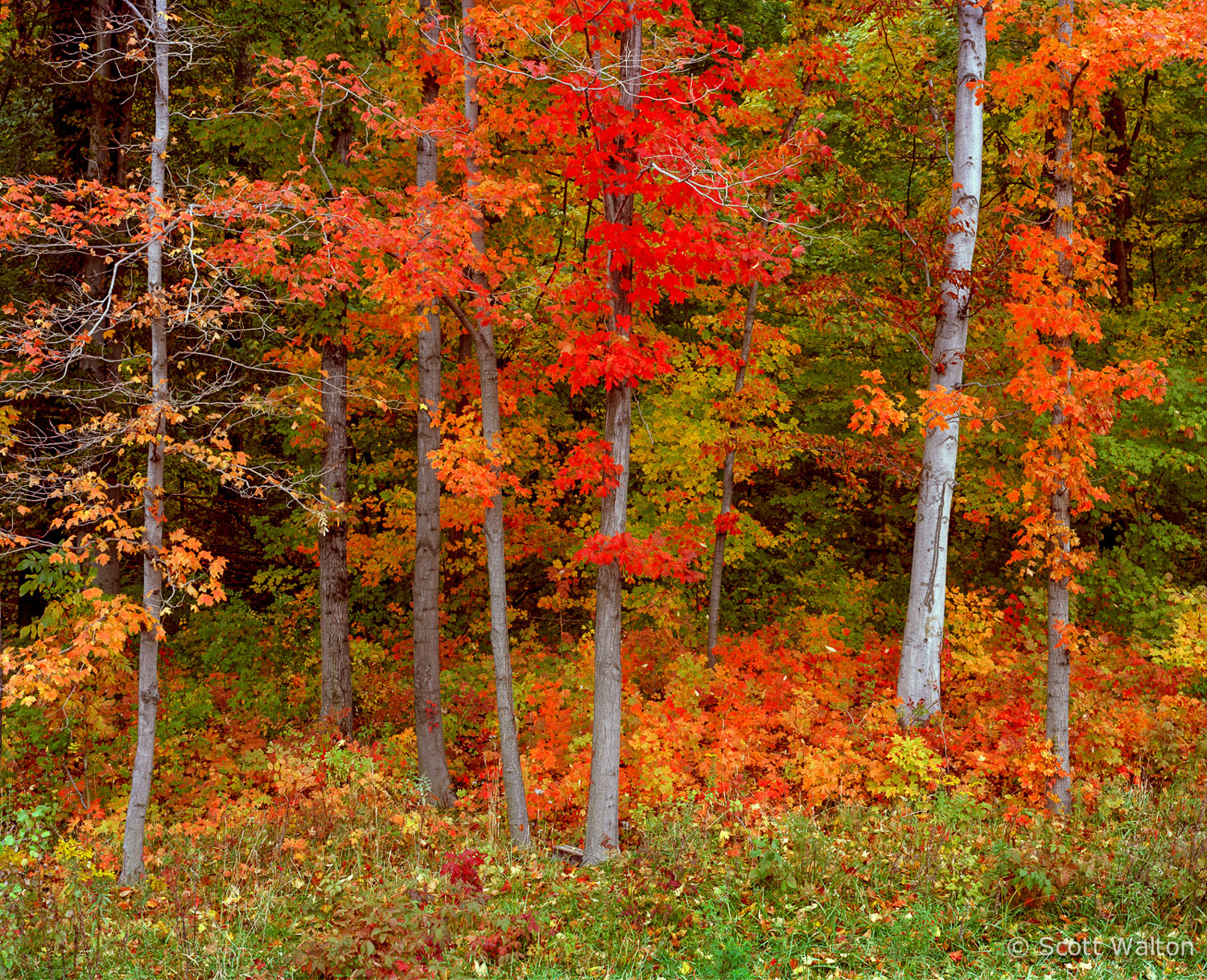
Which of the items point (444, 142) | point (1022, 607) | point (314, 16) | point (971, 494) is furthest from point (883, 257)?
point (314, 16)

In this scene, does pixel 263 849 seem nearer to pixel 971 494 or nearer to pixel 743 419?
pixel 743 419

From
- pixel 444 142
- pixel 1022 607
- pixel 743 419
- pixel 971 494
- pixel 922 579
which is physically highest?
pixel 444 142

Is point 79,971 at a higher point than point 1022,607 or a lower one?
lower

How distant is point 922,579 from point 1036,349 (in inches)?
121

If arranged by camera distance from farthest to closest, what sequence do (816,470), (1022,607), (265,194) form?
1. (816,470)
2. (1022,607)
3. (265,194)

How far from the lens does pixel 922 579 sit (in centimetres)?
1021

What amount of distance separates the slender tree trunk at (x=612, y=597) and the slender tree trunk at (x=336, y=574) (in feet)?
16.5

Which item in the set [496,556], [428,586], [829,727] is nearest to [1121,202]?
[829,727]

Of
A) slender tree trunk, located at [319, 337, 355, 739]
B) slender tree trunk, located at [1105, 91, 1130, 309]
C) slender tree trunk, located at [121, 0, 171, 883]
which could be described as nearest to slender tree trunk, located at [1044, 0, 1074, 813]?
slender tree trunk, located at [1105, 91, 1130, 309]

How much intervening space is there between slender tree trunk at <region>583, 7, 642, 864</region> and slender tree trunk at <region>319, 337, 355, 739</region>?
5023 mm

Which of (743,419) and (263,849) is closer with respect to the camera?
(263,849)

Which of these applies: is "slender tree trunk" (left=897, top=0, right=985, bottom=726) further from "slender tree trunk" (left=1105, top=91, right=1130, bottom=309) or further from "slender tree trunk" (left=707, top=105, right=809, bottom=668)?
"slender tree trunk" (left=1105, top=91, right=1130, bottom=309)

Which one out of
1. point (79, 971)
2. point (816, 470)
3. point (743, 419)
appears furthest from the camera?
point (816, 470)

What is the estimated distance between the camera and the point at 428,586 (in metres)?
11.3
